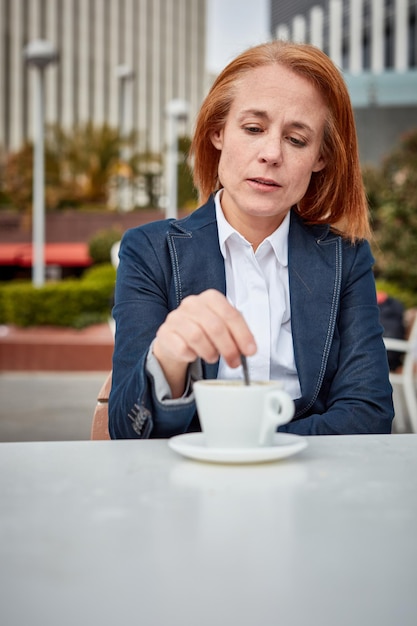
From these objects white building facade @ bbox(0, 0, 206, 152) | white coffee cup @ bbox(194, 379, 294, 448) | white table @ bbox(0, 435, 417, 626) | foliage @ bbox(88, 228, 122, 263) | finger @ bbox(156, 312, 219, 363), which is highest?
white building facade @ bbox(0, 0, 206, 152)

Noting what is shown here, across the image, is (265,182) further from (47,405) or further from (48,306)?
(48,306)

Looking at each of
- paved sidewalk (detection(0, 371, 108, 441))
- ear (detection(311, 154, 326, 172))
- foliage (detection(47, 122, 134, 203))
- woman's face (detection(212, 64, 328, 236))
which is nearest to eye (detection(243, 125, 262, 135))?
woman's face (detection(212, 64, 328, 236))

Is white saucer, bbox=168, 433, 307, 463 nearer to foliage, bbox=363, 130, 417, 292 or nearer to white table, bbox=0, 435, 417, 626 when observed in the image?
white table, bbox=0, 435, 417, 626

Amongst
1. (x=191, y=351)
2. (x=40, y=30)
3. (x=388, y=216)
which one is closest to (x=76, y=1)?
(x=40, y=30)

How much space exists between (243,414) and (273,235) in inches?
35.1

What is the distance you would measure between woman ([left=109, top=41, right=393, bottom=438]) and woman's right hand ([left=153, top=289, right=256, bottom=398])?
41 centimetres

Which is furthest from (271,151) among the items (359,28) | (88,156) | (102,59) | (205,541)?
(102,59)

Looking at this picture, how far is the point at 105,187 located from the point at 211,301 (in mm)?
30317

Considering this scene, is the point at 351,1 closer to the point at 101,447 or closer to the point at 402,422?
the point at 402,422

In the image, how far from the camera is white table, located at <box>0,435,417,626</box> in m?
0.65

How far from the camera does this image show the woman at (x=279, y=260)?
1.81 m

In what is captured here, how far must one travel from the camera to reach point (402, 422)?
7.07 m

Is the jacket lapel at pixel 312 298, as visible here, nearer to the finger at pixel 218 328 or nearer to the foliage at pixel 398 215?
the finger at pixel 218 328

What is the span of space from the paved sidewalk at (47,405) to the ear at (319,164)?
14.5 feet
